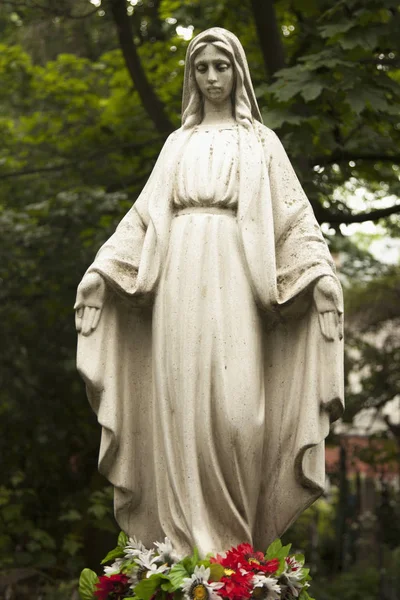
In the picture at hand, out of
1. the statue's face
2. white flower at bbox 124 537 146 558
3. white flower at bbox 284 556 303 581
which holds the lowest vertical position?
white flower at bbox 284 556 303 581

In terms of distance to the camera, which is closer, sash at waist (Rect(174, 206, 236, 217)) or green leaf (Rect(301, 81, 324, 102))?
sash at waist (Rect(174, 206, 236, 217))

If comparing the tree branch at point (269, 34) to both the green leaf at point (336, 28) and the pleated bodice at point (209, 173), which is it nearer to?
the green leaf at point (336, 28)

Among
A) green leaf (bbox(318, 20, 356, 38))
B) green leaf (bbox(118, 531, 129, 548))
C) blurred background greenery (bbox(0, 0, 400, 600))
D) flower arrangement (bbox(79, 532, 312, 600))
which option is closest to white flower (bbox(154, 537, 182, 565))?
flower arrangement (bbox(79, 532, 312, 600))

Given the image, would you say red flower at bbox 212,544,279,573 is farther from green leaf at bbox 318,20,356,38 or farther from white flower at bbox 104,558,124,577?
green leaf at bbox 318,20,356,38


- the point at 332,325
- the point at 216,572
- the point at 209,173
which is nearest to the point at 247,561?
the point at 216,572

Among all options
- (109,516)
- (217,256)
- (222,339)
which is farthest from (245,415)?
(109,516)

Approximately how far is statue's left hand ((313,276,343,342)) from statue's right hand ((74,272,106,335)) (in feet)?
3.80

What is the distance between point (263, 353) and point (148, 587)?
1355 millimetres

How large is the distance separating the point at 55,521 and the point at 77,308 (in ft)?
24.6

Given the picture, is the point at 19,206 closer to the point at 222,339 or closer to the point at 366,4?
the point at 366,4

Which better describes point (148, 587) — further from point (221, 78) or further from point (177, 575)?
point (221, 78)

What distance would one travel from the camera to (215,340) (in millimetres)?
5785

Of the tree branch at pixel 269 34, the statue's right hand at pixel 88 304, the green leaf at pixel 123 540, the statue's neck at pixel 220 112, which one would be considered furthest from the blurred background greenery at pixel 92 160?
the green leaf at pixel 123 540

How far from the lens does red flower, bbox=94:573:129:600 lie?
584 cm
